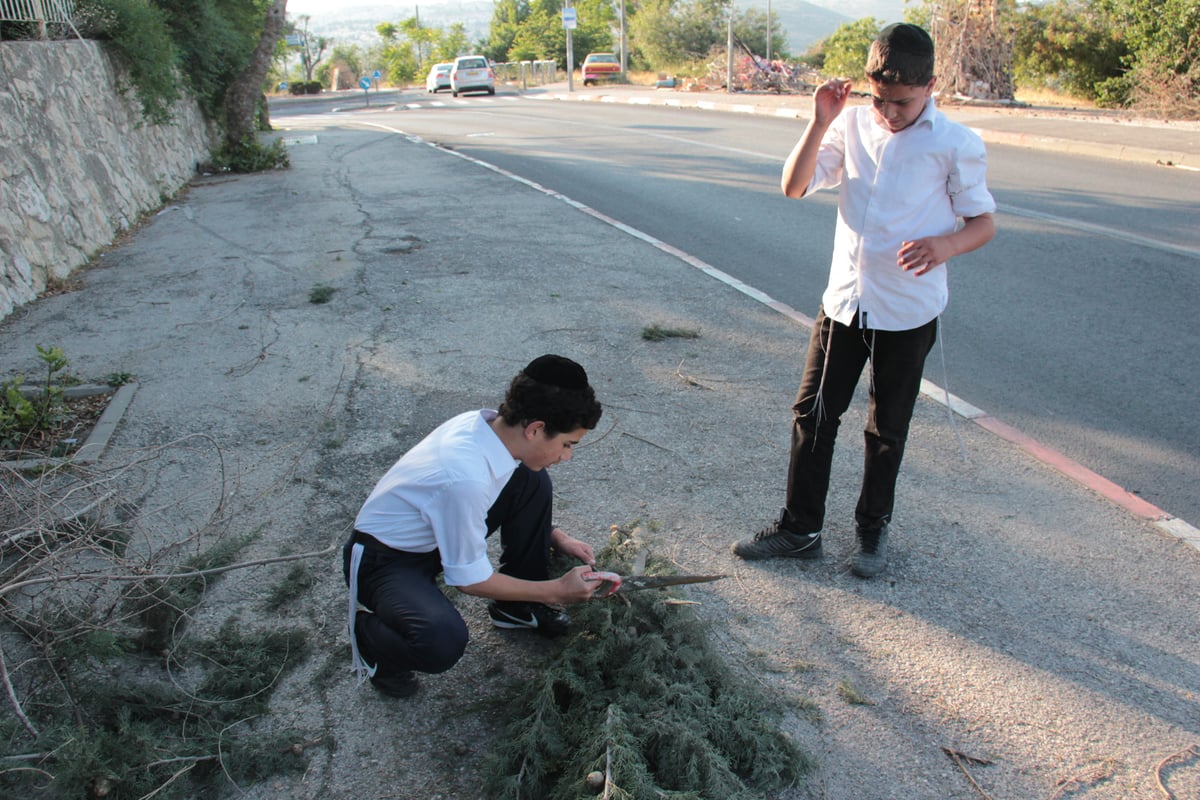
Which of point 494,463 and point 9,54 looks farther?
point 9,54

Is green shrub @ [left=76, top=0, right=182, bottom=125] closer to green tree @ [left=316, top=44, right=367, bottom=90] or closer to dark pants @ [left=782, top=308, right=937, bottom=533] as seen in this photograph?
dark pants @ [left=782, top=308, right=937, bottom=533]

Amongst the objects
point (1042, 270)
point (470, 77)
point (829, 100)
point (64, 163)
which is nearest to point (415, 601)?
point (829, 100)

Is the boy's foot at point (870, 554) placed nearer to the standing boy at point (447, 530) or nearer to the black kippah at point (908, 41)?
the standing boy at point (447, 530)

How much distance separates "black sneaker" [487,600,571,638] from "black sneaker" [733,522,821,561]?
2.87 ft

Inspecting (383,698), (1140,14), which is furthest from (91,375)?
(1140,14)

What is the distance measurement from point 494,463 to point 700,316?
4245 mm

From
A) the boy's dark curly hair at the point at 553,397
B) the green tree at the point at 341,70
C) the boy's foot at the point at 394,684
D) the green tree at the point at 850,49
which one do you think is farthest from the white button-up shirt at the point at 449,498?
the green tree at the point at 341,70

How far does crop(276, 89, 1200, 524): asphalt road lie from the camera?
4887 mm

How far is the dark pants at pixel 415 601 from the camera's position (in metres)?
2.64

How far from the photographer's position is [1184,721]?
8.83 ft

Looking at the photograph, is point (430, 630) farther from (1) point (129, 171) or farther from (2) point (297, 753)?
(1) point (129, 171)

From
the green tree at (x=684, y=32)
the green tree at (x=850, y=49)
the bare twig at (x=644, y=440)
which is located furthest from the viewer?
the green tree at (x=684, y=32)

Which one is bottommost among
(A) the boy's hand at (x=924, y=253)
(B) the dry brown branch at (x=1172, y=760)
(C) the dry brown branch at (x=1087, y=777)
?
(C) the dry brown branch at (x=1087, y=777)

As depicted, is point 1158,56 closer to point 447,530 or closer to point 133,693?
point 447,530
